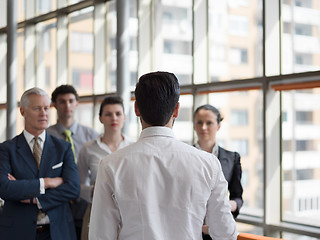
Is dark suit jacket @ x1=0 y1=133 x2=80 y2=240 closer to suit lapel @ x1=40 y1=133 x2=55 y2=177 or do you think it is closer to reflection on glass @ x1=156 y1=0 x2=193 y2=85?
suit lapel @ x1=40 y1=133 x2=55 y2=177

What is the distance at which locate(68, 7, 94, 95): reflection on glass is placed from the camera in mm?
Answer: 7070

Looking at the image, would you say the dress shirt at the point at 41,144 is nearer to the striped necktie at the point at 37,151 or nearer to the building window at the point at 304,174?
the striped necktie at the point at 37,151

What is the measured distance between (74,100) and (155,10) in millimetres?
2423

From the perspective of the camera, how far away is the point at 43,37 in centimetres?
826

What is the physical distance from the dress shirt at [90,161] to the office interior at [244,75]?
154cm

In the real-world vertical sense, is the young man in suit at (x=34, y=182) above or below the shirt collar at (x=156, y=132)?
below

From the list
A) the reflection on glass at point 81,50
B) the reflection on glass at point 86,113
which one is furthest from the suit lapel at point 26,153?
the reflection on glass at point 81,50

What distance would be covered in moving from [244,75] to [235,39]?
535mm

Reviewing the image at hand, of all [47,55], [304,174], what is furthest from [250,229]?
[47,55]

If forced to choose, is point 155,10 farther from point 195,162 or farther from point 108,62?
point 195,162

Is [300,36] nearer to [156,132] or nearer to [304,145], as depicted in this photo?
[304,145]

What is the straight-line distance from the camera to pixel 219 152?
312cm

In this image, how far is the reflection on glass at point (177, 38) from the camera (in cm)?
542

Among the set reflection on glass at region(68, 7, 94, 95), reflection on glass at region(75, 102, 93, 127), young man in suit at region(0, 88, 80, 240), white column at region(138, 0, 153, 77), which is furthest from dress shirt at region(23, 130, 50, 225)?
reflection on glass at region(68, 7, 94, 95)
